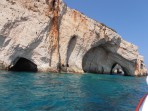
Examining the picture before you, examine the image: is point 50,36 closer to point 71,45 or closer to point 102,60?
point 71,45

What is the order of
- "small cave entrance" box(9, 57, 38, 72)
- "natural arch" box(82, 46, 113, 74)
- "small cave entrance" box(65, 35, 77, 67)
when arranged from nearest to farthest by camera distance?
"small cave entrance" box(9, 57, 38, 72), "small cave entrance" box(65, 35, 77, 67), "natural arch" box(82, 46, 113, 74)

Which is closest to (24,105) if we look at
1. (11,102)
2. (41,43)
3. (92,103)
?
(11,102)

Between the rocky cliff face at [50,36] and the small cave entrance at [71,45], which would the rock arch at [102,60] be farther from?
the small cave entrance at [71,45]

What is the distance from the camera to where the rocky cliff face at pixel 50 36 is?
101ft

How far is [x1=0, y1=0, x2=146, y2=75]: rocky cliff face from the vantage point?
30734 millimetres

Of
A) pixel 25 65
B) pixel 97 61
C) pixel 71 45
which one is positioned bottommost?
pixel 25 65

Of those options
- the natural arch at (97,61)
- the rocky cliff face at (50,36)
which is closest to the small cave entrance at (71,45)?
the rocky cliff face at (50,36)

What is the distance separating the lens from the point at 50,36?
117ft

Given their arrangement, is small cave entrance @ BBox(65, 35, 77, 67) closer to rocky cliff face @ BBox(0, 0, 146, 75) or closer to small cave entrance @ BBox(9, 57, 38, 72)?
rocky cliff face @ BBox(0, 0, 146, 75)

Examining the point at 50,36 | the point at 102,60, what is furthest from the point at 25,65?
the point at 102,60

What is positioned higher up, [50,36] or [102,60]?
[50,36]

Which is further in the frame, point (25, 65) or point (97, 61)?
point (97, 61)

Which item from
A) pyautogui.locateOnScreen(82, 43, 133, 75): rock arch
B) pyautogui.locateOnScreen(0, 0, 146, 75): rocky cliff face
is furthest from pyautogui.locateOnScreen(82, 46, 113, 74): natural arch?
pyautogui.locateOnScreen(0, 0, 146, 75): rocky cliff face

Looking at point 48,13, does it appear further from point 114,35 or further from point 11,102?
point 11,102
